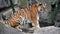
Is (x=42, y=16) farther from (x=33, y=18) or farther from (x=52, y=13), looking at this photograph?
(x=52, y=13)

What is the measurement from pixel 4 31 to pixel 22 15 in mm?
2222

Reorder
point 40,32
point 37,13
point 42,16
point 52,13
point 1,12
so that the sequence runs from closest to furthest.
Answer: point 40,32 → point 52,13 → point 37,13 → point 42,16 → point 1,12

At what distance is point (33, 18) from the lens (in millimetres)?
4500

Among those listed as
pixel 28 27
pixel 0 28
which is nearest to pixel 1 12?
pixel 28 27

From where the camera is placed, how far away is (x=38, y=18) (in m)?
4.49

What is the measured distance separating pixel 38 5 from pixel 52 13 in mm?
1037

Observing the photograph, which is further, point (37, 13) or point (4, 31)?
point (37, 13)

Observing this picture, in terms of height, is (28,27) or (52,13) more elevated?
(52,13)

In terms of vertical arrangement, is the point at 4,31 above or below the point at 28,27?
above

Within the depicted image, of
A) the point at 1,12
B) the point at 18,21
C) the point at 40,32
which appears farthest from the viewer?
the point at 1,12

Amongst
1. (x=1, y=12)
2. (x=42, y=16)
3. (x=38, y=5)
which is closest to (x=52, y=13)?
(x=38, y=5)

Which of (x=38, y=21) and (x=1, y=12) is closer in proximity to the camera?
(x=38, y=21)

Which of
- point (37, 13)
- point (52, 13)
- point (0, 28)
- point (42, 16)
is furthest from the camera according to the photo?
point (42, 16)

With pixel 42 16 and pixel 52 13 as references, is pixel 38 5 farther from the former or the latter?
pixel 52 13
